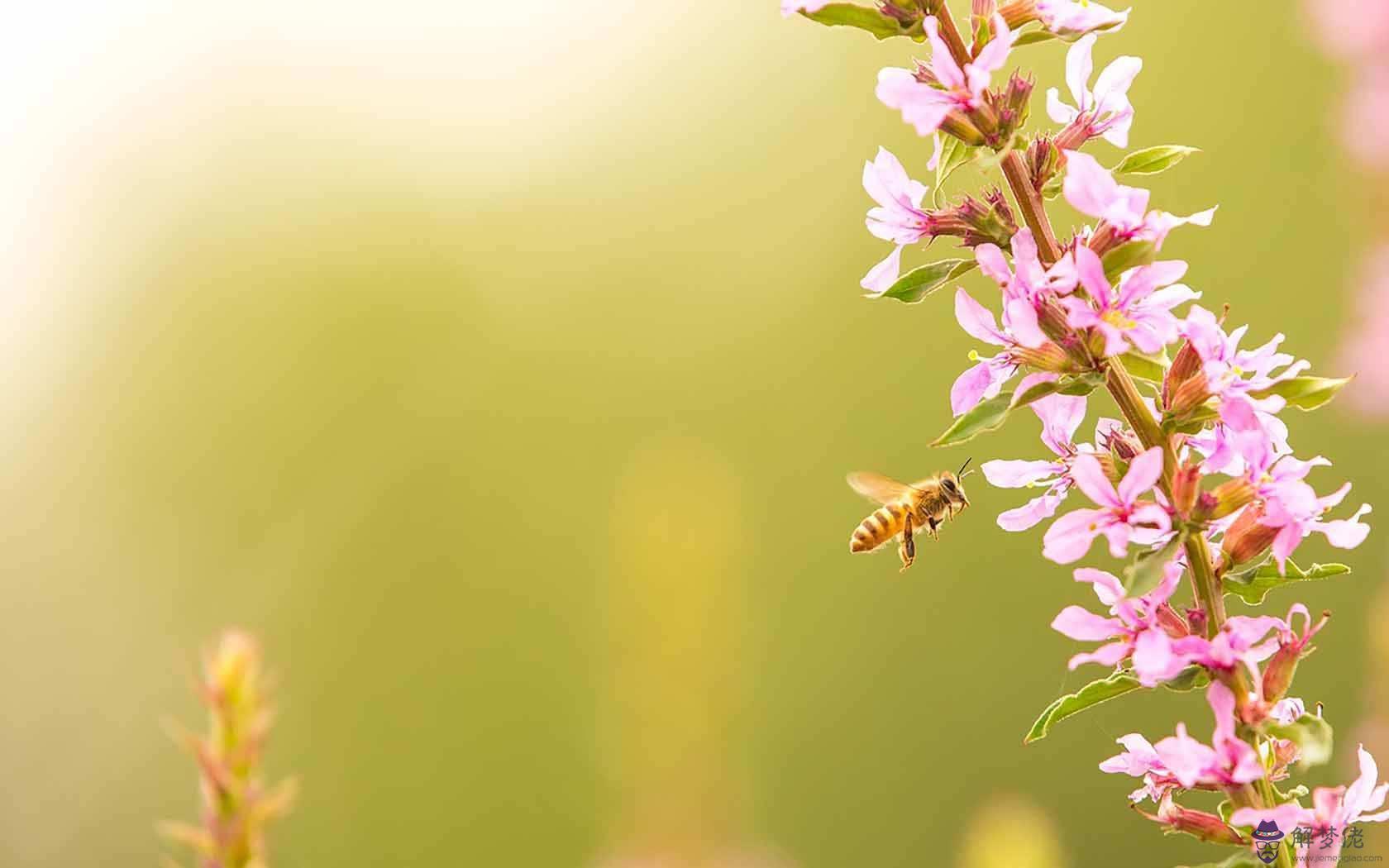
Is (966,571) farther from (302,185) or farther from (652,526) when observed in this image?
(302,185)

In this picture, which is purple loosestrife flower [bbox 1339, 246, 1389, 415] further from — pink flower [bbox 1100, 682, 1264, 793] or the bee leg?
pink flower [bbox 1100, 682, 1264, 793]

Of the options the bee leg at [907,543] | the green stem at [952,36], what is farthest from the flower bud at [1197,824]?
the bee leg at [907,543]

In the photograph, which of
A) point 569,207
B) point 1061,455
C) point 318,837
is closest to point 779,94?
point 569,207

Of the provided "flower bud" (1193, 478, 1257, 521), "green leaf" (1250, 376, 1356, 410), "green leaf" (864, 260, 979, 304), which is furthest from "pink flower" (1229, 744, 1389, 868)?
"green leaf" (864, 260, 979, 304)

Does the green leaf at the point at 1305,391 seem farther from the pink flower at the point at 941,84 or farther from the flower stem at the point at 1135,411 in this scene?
the pink flower at the point at 941,84

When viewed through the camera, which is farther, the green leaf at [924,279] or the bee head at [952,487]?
the bee head at [952,487]

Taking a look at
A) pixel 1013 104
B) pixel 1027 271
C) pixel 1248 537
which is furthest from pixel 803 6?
pixel 1248 537
